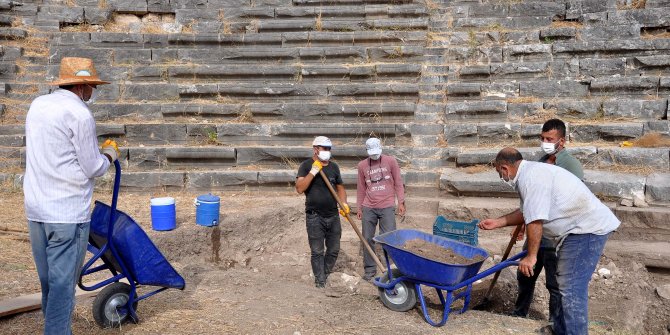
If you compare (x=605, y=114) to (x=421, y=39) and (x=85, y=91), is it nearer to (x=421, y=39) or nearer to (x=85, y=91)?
(x=421, y=39)

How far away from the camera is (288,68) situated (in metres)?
10.8

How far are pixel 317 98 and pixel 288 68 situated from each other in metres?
0.92

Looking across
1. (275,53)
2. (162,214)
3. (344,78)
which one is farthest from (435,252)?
(275,53)

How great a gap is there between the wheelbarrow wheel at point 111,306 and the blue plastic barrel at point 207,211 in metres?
2.76

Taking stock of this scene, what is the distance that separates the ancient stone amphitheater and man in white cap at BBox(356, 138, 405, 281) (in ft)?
4.05

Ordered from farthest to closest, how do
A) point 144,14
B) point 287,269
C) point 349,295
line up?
point 144,14 < point 287,269 < point 349,295

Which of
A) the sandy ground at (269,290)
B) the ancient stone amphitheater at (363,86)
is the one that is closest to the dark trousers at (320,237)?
the sandy ground at (269,290)

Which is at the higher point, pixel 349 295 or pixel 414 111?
pixel 414 111

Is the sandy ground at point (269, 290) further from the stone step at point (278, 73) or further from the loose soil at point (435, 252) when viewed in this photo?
the stone step at point (278, 73)

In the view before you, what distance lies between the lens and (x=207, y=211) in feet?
24.1

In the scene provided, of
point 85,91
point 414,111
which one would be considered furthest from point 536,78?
point 85,91

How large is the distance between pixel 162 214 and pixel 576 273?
15.9 ft

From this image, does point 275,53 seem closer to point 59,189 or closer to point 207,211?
point 207,211

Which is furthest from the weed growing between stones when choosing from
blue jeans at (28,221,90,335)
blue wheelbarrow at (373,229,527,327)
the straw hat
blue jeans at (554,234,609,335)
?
blue jeans at (28,221,90,335)
